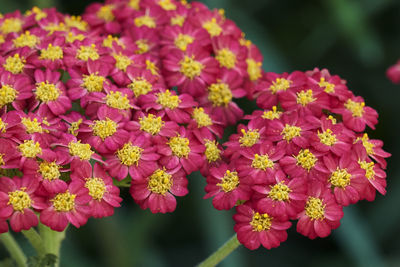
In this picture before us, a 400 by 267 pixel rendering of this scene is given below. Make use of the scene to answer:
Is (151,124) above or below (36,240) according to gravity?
above

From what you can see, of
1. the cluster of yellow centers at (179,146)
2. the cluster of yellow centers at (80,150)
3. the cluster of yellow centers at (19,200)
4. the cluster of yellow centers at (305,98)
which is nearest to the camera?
the cluster of yellow centers at (19,200)

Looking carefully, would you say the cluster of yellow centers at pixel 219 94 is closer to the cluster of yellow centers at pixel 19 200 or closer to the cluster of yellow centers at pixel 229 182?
the cluster of yellow centers at pixel 229 182

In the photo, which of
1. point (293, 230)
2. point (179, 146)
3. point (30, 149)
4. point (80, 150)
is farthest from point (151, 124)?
point (293, 230)

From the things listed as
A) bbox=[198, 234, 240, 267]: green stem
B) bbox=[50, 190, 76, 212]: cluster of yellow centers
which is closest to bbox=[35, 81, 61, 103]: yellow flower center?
bbox=[50, 190, 76, 212]: cluster of yellow centers

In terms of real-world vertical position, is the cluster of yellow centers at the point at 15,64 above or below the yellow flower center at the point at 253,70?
below

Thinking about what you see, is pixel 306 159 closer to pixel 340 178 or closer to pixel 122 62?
pixel 340 178

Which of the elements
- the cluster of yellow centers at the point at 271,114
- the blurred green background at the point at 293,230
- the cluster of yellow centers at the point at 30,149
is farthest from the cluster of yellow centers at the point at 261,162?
the blurred green background at the point at 293,230

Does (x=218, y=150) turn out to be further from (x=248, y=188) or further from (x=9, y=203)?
(x=9, y=203)

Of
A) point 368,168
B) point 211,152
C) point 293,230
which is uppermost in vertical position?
point 368,168
